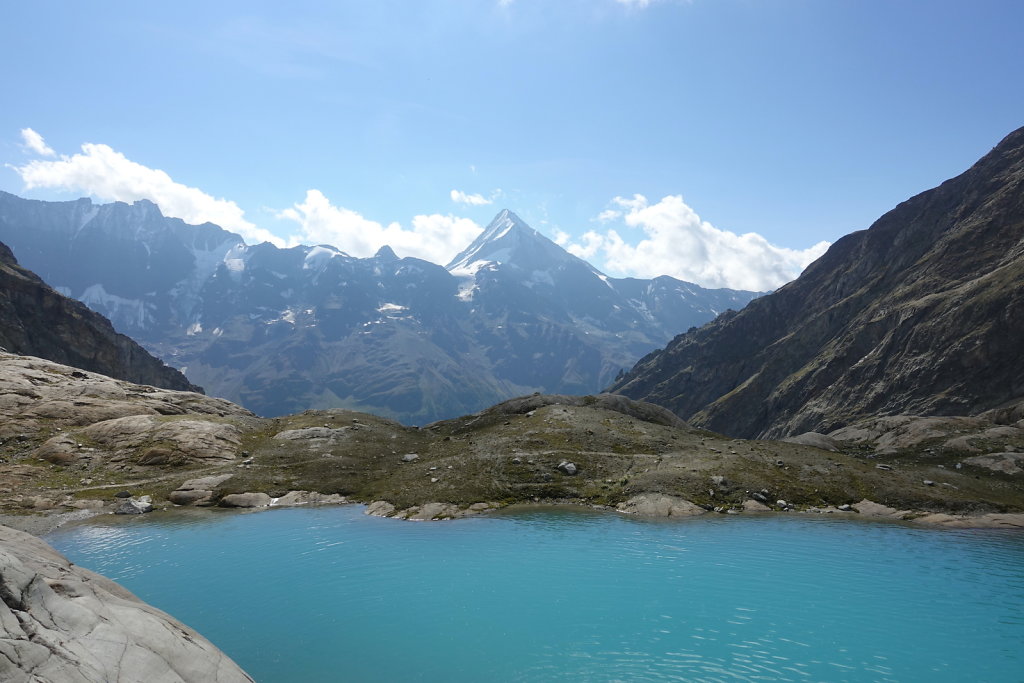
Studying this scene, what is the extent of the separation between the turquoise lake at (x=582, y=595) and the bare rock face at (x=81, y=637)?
27.7 ft

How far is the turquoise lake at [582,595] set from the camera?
2728 centimetres

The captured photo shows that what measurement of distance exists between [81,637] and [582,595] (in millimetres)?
27721

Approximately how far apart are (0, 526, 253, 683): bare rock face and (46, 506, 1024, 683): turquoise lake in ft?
27.7

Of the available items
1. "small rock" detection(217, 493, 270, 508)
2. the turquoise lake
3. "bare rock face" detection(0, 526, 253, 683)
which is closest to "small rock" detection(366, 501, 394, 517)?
the turquoise lake

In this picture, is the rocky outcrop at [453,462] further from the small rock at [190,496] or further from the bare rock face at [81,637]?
the bare rock face at [81,637]

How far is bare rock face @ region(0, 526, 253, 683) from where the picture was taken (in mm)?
14344

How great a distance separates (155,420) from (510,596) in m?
71.1

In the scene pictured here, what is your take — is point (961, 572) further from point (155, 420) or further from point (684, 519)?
point (155, 420)

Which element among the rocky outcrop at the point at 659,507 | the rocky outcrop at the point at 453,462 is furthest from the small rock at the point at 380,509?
the rocky outcrop at the point at 659,507

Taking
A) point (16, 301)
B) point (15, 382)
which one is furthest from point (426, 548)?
point (16, 301)

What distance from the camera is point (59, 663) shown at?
47.7 ft

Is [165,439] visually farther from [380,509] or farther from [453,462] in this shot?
[453,462]

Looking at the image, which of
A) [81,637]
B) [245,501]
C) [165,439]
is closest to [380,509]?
[245,501]

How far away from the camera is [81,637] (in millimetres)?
16547
